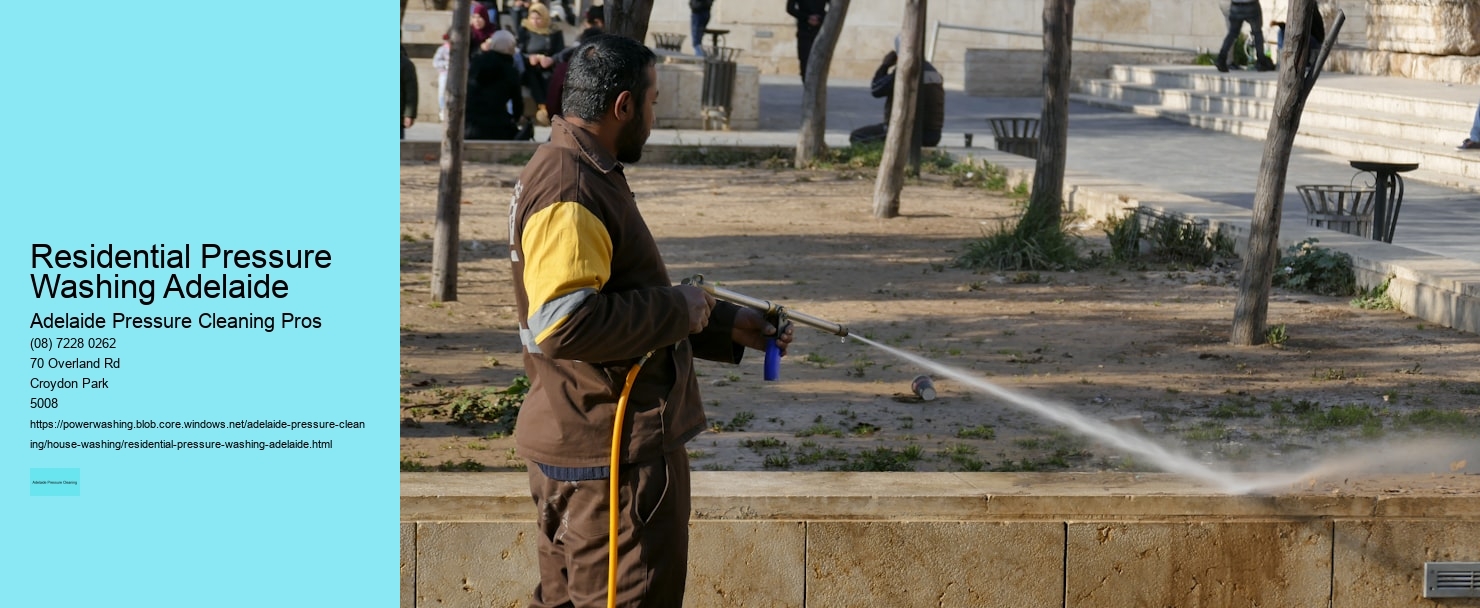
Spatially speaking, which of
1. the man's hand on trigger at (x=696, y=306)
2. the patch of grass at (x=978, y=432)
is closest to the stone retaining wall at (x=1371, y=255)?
the patch of grass at (x=978, y=432)

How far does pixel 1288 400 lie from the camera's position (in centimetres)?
736

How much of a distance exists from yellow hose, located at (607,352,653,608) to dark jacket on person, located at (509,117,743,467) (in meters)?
0.02

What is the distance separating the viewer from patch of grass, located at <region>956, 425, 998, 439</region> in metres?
6.56

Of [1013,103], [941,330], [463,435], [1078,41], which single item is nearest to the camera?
[463,435]

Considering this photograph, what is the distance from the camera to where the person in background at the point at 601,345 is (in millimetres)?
3211

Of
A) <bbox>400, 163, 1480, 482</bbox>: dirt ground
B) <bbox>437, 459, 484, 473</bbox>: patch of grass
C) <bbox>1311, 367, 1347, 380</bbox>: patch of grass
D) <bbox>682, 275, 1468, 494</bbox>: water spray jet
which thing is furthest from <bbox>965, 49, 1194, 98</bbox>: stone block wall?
<bbox>437, 459, 484, 473</bbox>: patch of grass

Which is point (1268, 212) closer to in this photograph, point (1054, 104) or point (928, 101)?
→ point (1054, 104)

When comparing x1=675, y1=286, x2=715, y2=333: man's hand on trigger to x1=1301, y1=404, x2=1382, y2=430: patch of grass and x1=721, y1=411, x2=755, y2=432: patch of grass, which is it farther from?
x1=1301, y1=404, x2=1382, y2=430: patch of grass

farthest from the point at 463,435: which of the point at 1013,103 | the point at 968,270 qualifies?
the point at 1013,103

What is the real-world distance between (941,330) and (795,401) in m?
2.08

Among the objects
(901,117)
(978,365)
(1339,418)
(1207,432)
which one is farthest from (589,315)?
(901,117)

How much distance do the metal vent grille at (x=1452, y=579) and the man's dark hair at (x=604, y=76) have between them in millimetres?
2881

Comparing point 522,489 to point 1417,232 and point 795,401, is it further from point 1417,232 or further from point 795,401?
point 1417,232
